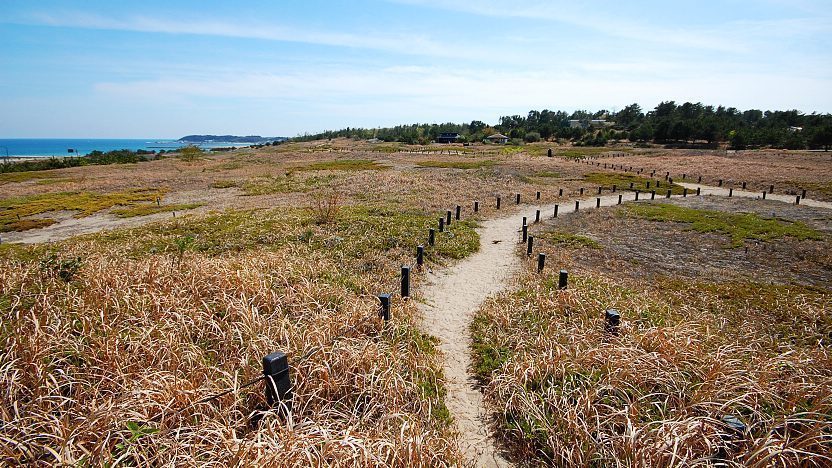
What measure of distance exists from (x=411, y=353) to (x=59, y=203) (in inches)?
1494

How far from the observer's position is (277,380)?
516 cm

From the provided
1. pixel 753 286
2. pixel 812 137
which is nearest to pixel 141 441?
pixel 753 286

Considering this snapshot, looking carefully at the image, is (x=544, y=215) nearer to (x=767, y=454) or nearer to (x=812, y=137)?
(x=767, y=454)

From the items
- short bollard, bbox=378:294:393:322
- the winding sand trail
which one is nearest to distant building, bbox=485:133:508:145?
the winding sand trail

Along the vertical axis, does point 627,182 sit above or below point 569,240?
above

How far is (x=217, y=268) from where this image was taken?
10148 millimetres

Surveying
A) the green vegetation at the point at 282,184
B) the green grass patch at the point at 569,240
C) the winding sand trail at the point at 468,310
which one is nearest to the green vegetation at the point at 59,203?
the green vegetation at the point at 282,184

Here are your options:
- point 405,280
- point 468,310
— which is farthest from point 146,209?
point 468,310

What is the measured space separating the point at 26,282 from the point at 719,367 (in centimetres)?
1404

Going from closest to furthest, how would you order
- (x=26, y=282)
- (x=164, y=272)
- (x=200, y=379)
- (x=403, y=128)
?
1. (x=200, y=379)
2. (x=26, y=282)
3. (x=164, y=272)
4. (x=403, y=128)

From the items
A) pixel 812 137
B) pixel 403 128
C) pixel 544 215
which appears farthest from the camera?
pixel 403 128

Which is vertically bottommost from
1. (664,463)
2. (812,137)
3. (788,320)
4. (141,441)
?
(788,320)

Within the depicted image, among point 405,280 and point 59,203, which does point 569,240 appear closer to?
point 405,280

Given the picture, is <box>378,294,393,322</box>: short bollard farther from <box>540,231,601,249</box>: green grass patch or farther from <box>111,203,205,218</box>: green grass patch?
<box>111,203,205,218</box>: green grass patch
